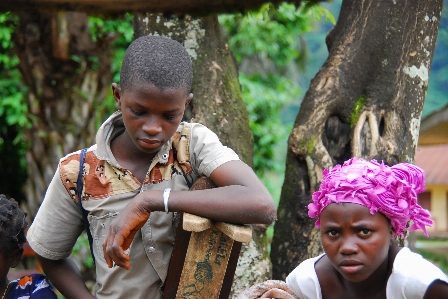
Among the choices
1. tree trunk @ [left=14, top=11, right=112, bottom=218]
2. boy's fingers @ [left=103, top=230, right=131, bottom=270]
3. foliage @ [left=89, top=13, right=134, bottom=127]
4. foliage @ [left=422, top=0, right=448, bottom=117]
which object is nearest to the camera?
boy's fingers @ [left=103, top=230, right=131, bottom=270]

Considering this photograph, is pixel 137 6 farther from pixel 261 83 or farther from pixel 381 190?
pixel 261 83

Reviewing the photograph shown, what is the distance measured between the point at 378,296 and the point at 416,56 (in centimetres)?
173

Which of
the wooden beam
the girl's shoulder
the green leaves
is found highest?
the green leaves

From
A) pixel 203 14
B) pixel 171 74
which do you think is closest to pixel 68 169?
pixel 171 74

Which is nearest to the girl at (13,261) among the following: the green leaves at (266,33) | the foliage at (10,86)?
the foliage at (10,86)

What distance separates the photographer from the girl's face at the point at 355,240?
2.45 m

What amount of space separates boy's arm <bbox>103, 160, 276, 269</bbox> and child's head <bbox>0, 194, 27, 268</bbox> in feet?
2.59

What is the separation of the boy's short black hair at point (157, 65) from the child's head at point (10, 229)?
0.89 metres

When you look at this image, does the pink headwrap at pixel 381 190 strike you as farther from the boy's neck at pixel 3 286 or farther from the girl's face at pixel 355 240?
the boy's neck at pixel 3 286

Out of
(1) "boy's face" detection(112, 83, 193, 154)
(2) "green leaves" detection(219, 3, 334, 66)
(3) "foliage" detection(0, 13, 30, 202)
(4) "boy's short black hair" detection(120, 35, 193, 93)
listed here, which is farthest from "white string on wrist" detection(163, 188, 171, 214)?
(2) "green leaves" detection(219, 3, 334, 66)

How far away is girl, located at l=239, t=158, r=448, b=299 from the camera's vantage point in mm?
2418

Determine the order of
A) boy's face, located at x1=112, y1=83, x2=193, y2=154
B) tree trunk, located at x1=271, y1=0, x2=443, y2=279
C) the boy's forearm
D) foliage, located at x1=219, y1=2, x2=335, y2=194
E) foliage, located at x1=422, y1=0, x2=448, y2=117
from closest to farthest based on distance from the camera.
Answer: boy's face, located at x1=112, y1=83, x2=193, y2=154, the boy's forearm, tree trunk, located at x1=271, y1=0, x2=443, y2=279, foliage, located at x1=219, y1=2, x2=335, y2=194, foliage, located at x1=422, y1=0, x2=448, y2=117

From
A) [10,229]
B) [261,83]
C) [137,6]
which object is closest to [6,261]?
[10,229]

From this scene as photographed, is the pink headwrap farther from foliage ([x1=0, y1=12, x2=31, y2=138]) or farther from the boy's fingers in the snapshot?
foliage ([x1=0, y1=12, x2=31, y2=138])
